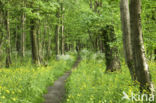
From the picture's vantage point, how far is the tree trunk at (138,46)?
4.23 metres

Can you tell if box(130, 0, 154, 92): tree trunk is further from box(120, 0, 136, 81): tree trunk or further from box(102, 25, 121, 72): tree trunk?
box(102, 25, 121, 72): tree trunk

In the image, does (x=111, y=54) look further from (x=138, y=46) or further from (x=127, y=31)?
(x=138, y=46)

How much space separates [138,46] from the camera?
4.29 m

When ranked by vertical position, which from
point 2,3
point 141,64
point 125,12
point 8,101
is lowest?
point 8,101

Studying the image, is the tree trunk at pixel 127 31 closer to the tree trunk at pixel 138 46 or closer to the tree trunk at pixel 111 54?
the tree trunk at pixel 138 46

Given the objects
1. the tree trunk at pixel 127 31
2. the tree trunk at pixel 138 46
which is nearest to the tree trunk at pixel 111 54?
the tree trunk at pixel 127 31

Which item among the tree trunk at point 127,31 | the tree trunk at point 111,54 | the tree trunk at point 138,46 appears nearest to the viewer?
the tree trunk at point 138,46

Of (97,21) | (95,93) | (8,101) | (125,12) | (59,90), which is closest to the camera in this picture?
(8,101)

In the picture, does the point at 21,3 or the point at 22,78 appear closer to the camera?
the point at 22,78

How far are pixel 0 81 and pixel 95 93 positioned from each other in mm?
3979

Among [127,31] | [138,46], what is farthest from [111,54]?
[138,46]

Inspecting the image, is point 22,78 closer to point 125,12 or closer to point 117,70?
point 125,12

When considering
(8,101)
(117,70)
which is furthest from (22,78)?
(117,70)

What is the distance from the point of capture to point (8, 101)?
16.4 ft
